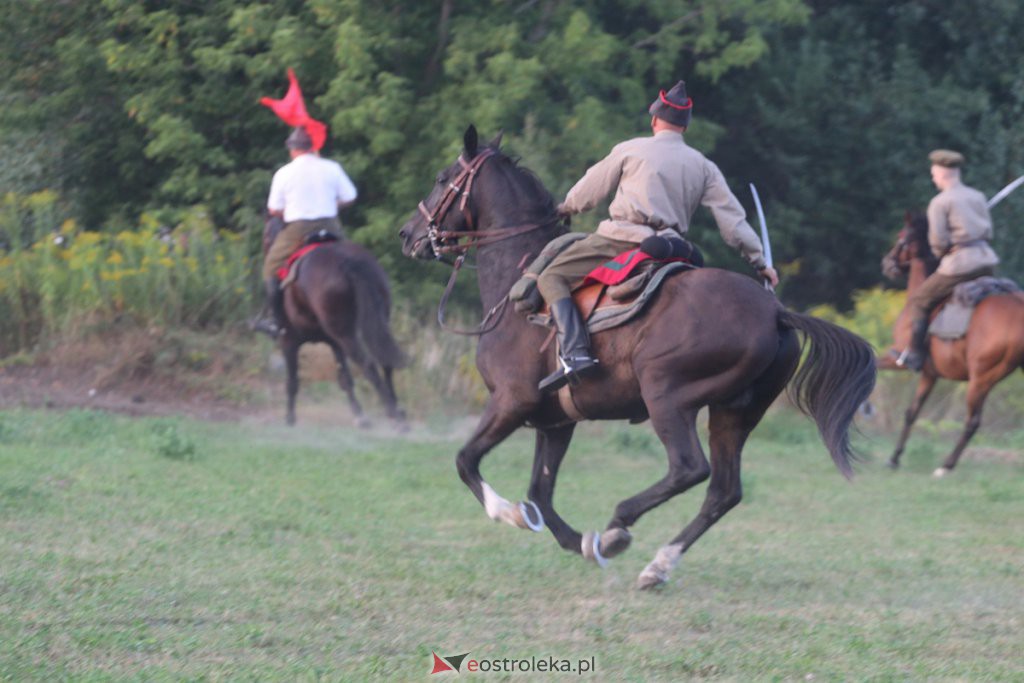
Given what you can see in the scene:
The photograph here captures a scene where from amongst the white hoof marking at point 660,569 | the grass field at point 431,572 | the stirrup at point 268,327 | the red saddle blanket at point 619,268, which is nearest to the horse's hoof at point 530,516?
the grass field at point 431,572

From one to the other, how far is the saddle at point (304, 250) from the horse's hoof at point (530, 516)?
751cm

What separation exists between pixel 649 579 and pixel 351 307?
763 cm

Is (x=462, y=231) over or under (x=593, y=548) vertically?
over

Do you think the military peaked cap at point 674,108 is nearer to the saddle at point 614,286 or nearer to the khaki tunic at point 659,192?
the khaki tunic at point 659,192

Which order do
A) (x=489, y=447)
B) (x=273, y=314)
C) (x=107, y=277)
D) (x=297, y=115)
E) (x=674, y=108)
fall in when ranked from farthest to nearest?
(x=107, y=277), (x=297, y=115), (x=273, y=314), (x=489, y=447), (x=674, y=108)

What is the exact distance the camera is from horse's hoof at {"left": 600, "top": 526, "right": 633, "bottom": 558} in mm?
7332

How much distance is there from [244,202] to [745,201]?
8275mm

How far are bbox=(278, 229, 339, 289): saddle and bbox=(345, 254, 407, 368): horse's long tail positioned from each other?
55 cm

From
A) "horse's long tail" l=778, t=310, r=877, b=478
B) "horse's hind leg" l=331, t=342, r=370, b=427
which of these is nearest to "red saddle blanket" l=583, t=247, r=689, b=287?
"horse's long tail" l=778, t=310, r=877, b=478

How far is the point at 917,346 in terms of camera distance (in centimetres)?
1399

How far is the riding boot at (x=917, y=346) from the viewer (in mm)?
13984

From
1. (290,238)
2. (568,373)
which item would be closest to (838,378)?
(568,373)

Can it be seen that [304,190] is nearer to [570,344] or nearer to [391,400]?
[391,400]

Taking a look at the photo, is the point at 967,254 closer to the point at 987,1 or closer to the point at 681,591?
the point at 681,591
